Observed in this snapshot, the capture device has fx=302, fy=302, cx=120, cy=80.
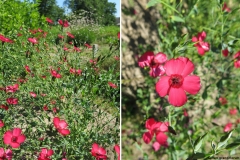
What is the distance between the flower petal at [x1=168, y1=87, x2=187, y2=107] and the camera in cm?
61

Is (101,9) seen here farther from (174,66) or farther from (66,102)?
(174,66)

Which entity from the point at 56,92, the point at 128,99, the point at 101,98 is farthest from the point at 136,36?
the point at 56,92

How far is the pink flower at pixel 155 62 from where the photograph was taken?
76 centimetres

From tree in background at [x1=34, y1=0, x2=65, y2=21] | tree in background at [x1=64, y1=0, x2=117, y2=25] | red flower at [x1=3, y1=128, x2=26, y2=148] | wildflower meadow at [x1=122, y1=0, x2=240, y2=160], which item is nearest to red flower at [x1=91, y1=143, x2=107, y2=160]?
wildflower meadow at [x1=122, y1=0, x2=240, y2=160]

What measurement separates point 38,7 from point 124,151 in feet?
6.13

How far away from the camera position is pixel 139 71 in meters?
1.71

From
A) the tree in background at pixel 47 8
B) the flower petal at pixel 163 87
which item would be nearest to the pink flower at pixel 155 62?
the flower petal at pixel 163 87

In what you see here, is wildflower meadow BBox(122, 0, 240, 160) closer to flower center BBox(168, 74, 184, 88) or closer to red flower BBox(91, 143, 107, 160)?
flower center BBox(168, 74, 184, 88)

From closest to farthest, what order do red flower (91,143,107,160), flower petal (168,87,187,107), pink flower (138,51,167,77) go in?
1. flower petal (168,87,187,107)
2. pink flower (138,51,167,77)
3. red flower (91,143,107,160)

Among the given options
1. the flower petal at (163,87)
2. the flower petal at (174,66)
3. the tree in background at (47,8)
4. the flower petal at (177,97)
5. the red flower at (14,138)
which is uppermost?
the tree in background at (47,8)

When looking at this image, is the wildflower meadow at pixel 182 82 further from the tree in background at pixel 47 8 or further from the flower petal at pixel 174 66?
the tree in background at pixel 47 8

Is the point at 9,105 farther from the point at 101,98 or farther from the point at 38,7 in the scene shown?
the point at 38,7

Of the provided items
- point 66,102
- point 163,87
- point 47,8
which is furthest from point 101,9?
point 47,8

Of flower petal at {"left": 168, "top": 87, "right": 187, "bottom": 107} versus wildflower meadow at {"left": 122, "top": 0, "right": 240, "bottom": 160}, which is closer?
flower petal at {"left": 168, "top": 87, "right": 187, "bottom": 107}
